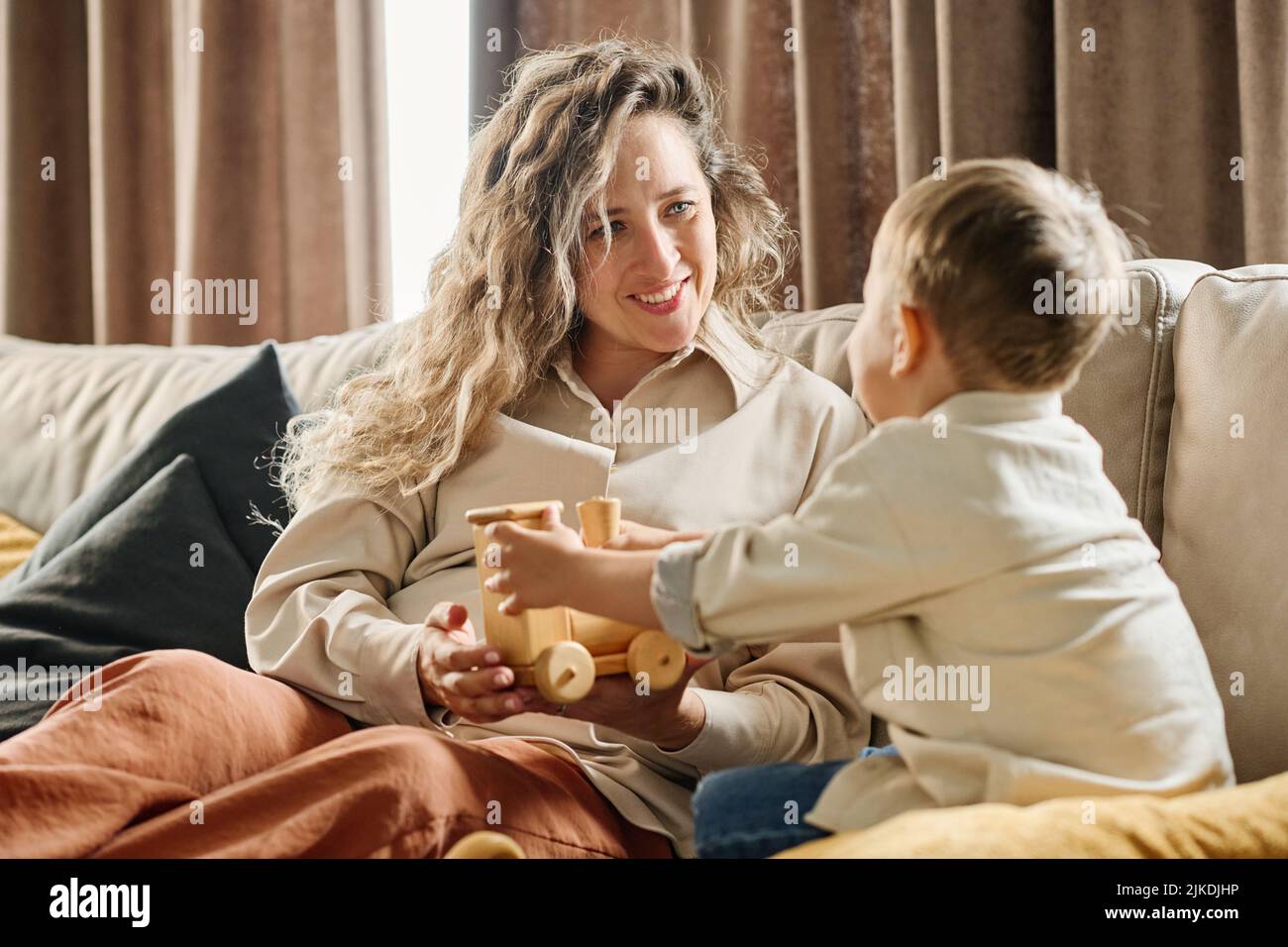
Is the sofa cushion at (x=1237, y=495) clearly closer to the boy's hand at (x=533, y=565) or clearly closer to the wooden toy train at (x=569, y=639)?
the wooden toy train at (x=569, y=639)

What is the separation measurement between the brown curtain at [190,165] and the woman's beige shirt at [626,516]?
1225mm

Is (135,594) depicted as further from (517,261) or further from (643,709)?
(643,709)

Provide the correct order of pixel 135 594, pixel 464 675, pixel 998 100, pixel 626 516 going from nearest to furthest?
pixel 464 675, pixel 626 516, pixel 135 594, pixel 998 100

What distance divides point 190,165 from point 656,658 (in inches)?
76.8

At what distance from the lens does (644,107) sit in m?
1.41

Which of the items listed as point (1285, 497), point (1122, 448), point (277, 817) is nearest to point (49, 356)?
point (277, 817)

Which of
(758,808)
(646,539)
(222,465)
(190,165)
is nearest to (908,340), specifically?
(646,539)

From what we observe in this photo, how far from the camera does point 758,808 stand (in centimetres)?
92

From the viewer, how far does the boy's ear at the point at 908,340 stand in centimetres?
88

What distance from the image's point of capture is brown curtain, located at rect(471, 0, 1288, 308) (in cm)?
172

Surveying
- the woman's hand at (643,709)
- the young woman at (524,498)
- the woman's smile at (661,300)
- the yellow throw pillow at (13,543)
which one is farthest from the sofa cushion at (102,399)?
the woman's hand at (643,709)

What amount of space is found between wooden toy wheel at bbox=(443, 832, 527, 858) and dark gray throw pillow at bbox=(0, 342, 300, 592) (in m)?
0.86

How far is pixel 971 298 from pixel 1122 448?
51cm
